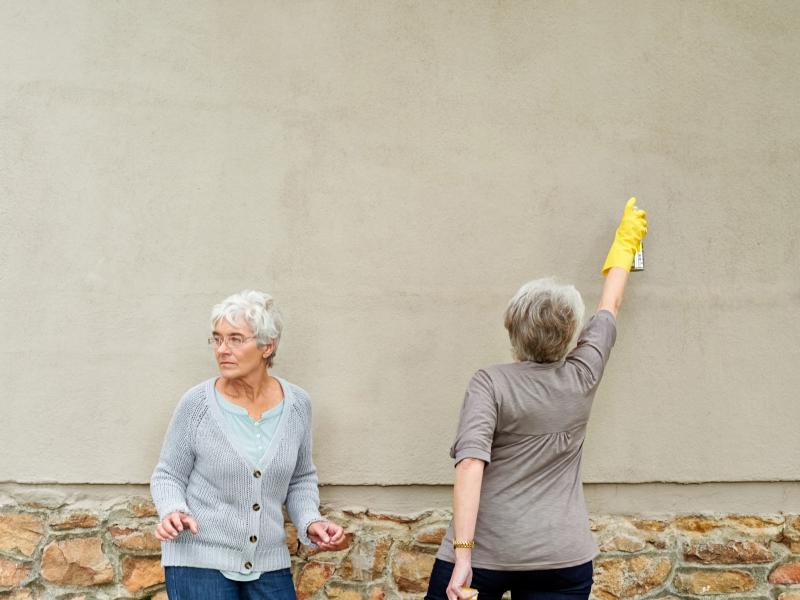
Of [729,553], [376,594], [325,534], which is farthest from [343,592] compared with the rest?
[729,553]

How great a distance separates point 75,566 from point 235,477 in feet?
3.36

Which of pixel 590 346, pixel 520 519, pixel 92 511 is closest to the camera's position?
pixel 520 519

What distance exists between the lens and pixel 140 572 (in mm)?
3176

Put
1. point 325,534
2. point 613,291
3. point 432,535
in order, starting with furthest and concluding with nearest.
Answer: point 432,535 → point 613,291 → point 325,534

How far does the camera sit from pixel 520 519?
2420 mm

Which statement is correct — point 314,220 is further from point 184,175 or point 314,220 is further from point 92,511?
point 92,511

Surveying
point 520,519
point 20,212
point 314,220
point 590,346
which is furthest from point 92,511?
point 590,346

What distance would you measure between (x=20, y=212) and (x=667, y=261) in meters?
2.62

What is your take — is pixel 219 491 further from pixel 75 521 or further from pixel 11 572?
pixel 11 572

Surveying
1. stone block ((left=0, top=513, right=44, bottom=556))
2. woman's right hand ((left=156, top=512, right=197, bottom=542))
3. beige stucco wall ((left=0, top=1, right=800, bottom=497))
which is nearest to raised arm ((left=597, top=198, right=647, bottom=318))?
beige stucco wall ((left=0, top=1, right=800, bottom=497))

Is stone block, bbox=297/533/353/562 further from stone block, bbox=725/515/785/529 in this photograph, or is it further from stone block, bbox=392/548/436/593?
stone block, bbox=725/515/785/529

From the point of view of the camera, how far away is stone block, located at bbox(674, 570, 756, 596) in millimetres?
3279

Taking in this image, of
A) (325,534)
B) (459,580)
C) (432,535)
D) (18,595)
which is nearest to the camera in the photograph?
(459,580)

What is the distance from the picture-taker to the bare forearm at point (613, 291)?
9.55 feet
